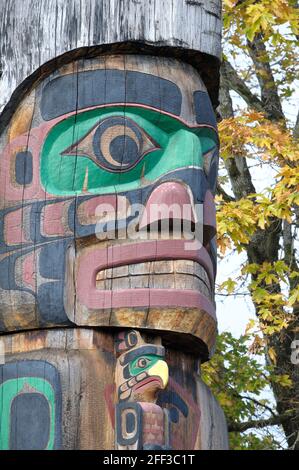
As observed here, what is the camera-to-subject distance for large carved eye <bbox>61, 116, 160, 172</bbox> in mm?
4934

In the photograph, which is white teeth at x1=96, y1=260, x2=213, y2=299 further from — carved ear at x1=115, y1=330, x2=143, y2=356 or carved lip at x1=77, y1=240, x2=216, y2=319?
carved ear at x1=115, y1=330, x2=143, y2=356

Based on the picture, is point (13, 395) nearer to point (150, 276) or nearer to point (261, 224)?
point (150, 276)

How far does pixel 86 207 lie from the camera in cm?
486

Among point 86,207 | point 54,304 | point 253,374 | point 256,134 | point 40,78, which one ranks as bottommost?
point 54,304

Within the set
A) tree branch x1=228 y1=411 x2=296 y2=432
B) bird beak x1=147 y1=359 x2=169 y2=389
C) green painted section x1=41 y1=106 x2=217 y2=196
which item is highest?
tree branch x1=228 y1=411 x2=296 y2=432

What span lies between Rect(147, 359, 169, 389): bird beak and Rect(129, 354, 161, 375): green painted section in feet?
0.07

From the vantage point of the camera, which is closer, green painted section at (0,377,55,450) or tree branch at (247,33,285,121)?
green painted section at (0,377,55,450)

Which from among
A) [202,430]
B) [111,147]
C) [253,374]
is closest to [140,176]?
[111,147]

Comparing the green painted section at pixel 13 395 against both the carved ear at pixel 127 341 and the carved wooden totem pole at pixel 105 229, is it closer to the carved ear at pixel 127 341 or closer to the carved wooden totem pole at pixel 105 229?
the carved wooden totem pole at pixel 105 229

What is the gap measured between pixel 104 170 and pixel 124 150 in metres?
0.15

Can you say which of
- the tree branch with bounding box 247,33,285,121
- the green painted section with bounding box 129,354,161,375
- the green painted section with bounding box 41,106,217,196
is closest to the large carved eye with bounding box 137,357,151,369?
the green painted section with bounding box 129,354,161,375

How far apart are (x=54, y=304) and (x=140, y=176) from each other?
0.77m

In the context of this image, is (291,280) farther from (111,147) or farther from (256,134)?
(111,147)
